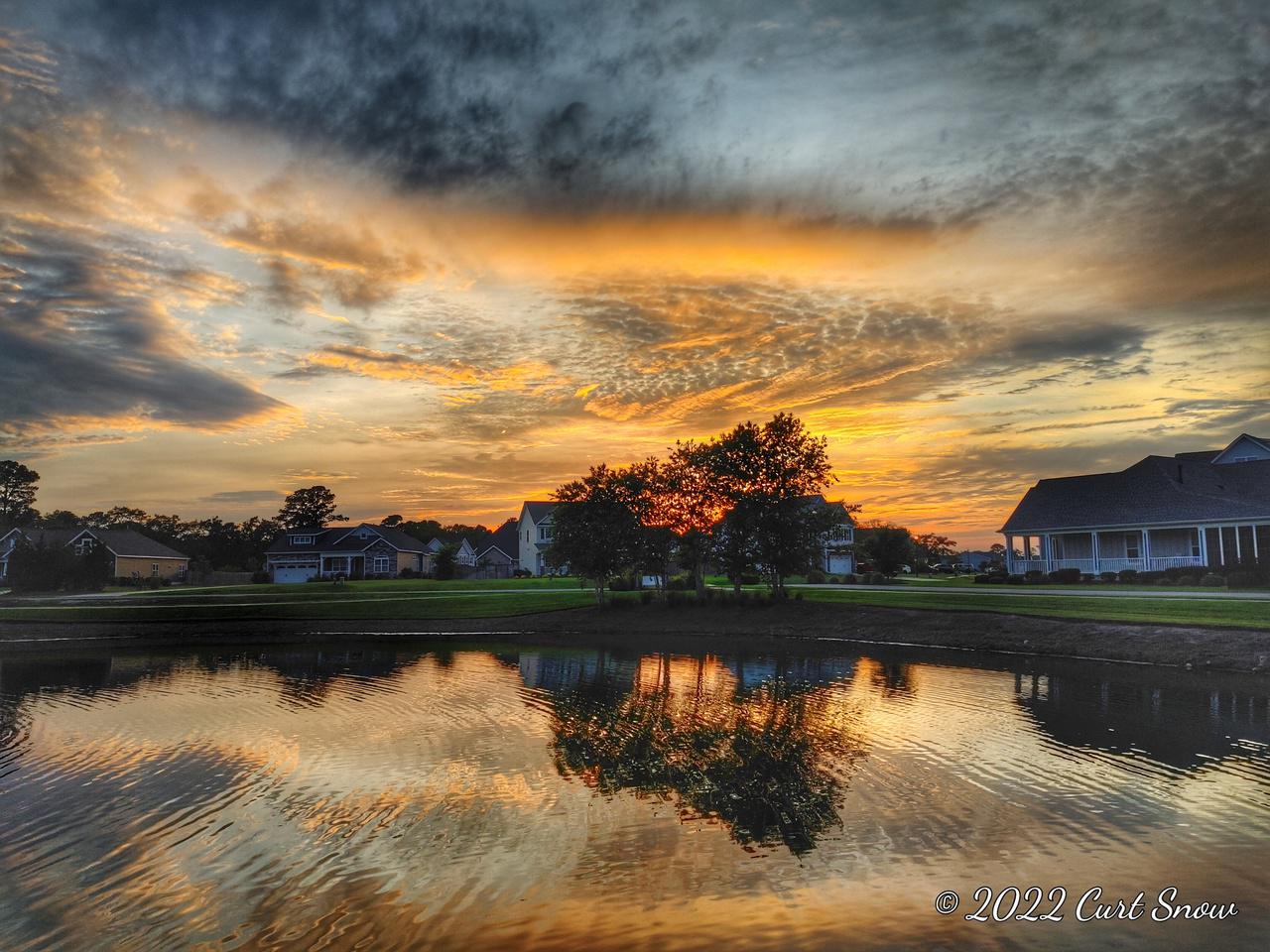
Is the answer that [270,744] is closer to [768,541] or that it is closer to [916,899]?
[916,899]

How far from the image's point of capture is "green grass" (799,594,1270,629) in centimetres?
3188

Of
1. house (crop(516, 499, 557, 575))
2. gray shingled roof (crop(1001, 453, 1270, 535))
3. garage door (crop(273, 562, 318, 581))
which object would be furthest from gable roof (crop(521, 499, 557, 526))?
gray shingled roof (crop(1001, 453, 1270, 535))

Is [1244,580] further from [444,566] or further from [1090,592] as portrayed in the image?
[444,566]

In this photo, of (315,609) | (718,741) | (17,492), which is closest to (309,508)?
(17,492)

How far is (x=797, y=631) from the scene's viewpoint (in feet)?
147

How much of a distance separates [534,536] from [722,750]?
78.7m

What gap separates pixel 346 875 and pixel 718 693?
54.2ft

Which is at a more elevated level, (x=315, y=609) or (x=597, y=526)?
(x=597, y=526)

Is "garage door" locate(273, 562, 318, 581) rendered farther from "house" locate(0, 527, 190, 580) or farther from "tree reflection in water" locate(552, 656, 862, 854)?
"tree reflection in water" locate(552, 656, 862, 854)

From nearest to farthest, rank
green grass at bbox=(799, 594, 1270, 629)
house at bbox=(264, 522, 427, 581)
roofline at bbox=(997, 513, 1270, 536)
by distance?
green grass at bbox=(799, 594, 1270, 629) < roofline at bbox=(997, 513, 1270, 536) < house at bbox=(264, 522, 427, 581)

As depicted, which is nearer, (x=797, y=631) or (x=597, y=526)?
(x=797, y=631)

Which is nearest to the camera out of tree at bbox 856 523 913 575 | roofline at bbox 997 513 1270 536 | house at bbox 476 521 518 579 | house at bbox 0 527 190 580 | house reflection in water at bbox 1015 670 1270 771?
house reflection in water at bbox 1015 670 1270 771

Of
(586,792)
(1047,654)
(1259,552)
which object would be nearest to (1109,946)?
(586,792)

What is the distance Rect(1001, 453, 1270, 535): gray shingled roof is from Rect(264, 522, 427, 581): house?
68169mm
